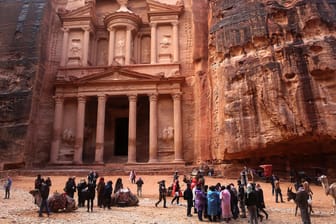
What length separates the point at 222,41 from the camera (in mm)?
22938

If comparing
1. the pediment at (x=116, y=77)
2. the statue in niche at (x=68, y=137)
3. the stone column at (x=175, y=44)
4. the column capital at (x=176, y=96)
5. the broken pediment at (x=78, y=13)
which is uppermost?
the broken pediment at (x=78, y=13)

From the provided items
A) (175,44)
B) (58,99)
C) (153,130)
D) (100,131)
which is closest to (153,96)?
(153,130)

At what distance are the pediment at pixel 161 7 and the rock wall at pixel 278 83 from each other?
37.6 feet

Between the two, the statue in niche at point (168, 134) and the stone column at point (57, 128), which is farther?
the statue in niche at point (168, 134)

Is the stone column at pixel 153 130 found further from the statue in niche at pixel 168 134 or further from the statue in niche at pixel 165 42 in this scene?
the statue in niche at pixel 165 42

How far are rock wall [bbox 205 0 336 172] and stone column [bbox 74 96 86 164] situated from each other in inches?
477

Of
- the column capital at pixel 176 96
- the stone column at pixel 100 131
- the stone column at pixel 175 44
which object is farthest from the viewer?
the stone column at pixel 175 44

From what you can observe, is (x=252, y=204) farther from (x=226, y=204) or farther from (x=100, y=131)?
(x=100, y=131)

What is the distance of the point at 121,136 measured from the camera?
33.2 m

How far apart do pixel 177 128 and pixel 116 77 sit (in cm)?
725

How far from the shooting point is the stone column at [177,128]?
2741 cm

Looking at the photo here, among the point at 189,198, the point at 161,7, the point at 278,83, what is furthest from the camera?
the point at 161,7

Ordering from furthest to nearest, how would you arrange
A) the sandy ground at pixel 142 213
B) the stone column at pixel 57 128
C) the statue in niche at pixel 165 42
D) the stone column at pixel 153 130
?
the statue in niche at pixel 165 42 → the stone column at pixel 57 128 → the stone column at pixel 153 130 → the sandy ground at pixel 142 213

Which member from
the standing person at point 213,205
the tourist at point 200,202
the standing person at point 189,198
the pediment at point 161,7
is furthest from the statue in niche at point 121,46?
the standing person at point 213,205
